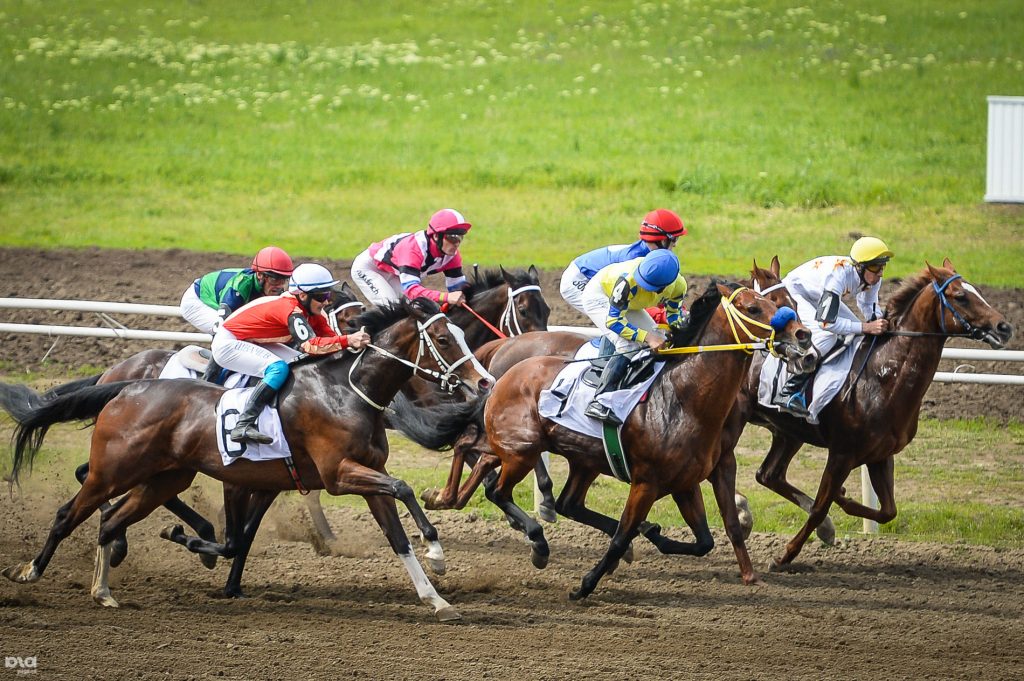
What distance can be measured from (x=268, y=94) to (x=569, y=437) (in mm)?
17558

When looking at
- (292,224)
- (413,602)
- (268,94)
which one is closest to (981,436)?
(413,602)

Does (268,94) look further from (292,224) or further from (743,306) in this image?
(743,306)

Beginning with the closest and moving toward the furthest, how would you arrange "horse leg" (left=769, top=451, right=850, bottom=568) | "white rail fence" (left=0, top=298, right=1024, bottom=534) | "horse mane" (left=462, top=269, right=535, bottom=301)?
"horse leg" (left=769, top=451, right=850, bottom=568) → "white rail fence" (left=0, top=298, right=1024, bottom=534) → "horse mane" (left=462, top=269, right=535, bottom=301)

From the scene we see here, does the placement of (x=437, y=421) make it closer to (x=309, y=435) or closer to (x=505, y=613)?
(x=309, y=435)

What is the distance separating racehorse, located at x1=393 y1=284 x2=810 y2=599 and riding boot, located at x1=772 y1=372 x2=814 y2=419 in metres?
0.70

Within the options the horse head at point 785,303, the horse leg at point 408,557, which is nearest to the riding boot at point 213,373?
the horse leg at point 408,557

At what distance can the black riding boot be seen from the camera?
7.42 meters

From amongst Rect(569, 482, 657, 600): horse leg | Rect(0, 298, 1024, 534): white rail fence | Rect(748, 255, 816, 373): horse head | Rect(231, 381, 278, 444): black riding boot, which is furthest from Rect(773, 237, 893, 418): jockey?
Rect(231, 381, 278, 444): black riding boot

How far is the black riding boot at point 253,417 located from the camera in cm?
742

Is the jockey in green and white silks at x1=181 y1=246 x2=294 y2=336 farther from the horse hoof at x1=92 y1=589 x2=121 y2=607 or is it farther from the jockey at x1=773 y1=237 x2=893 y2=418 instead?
the jockey at x1=773 y1=237 x2=893 y2=418

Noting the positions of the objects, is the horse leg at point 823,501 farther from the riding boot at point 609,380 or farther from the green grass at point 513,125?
the green grass at point 513,125

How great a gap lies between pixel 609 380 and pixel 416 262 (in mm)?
2349

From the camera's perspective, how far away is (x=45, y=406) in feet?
26.6

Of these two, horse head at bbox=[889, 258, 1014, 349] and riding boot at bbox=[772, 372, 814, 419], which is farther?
riding boot at bbox=[772, 372, 814, 419]
